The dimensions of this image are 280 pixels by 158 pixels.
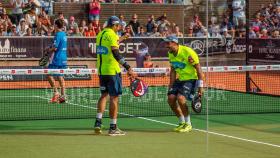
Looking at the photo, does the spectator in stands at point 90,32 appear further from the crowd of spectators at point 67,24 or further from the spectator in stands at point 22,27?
the spectator in stands at point 22,27

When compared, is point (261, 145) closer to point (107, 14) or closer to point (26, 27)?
point (26, 27)

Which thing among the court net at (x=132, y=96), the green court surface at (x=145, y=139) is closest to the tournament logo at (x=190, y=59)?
the green court surface at (x=145, y=139)

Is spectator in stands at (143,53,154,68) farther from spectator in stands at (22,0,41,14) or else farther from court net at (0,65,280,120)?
spectator in stands at (22,0,41,14)

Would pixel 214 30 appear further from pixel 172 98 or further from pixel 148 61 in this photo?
pixel 172 98

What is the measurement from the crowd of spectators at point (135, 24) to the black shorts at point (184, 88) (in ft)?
41.7

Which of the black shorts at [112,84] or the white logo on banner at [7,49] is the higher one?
the white logo on banner at [7,49]

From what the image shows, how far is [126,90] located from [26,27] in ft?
19.6

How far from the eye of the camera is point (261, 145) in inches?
484

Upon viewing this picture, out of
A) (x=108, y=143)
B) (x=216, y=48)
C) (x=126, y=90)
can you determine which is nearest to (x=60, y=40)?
(x=126, y=90)

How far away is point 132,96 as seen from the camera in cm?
2116

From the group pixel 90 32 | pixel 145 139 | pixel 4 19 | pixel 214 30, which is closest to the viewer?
pixel 145 139

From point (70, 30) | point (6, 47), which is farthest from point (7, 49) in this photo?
point (70, 30)

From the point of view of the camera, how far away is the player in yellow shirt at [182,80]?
46.0 ft

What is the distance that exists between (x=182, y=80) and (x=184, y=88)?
0.21 m
